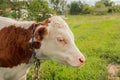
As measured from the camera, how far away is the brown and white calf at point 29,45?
3133mm

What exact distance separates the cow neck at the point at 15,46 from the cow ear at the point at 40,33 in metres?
0.09

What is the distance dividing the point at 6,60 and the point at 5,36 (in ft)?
0.75

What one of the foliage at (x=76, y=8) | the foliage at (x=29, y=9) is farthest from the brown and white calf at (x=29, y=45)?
the foliage at (x=76, y=8)

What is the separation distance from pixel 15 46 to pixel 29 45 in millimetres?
164

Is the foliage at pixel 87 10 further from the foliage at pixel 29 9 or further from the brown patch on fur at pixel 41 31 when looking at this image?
the brown patch on fur at pixel 41 31

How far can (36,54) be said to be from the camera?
329 cm

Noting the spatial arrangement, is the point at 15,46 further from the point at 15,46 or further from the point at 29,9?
the point at 29,9

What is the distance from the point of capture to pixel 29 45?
3285 mm

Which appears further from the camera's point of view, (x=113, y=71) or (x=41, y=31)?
(x=113, y=71)

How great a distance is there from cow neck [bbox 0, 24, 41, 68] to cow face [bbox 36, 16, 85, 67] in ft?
0.49

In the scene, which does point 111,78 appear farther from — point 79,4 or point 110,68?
point 79,4

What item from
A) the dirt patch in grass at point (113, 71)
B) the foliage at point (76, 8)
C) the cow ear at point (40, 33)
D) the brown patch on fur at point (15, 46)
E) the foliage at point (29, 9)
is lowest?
the foliage at point (76, 8)

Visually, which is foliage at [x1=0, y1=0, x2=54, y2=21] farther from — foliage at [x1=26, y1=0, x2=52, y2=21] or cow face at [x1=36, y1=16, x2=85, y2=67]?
cow face at [x1=36, y1=16, x2=85, y2=67]

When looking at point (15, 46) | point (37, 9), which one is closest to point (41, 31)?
point (15, 46)
